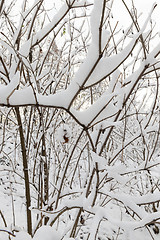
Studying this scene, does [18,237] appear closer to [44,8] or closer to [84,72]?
[84,72]

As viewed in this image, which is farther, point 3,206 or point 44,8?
point 3,206

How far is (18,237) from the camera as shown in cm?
70

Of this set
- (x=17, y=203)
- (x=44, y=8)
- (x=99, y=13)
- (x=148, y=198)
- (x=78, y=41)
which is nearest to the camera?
(x=99, y=13)

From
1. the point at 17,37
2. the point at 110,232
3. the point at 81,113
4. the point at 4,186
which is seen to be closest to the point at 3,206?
the point at 4,186

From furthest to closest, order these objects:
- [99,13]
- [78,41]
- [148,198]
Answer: [78,41] < [148,198] < [99,13]

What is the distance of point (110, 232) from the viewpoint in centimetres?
347

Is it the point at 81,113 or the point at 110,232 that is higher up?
the point at 81,113

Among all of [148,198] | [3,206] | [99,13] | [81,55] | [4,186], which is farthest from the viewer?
[4,186]

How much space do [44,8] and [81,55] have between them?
833 millimetres

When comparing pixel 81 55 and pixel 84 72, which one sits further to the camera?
pixel 81 55

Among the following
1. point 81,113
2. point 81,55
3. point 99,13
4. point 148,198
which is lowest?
point 148,198

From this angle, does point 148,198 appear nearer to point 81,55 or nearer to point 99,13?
point 99,13

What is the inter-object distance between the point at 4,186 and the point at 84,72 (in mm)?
5450

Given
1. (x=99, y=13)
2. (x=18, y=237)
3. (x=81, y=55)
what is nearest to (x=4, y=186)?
(x=81, y=55)
